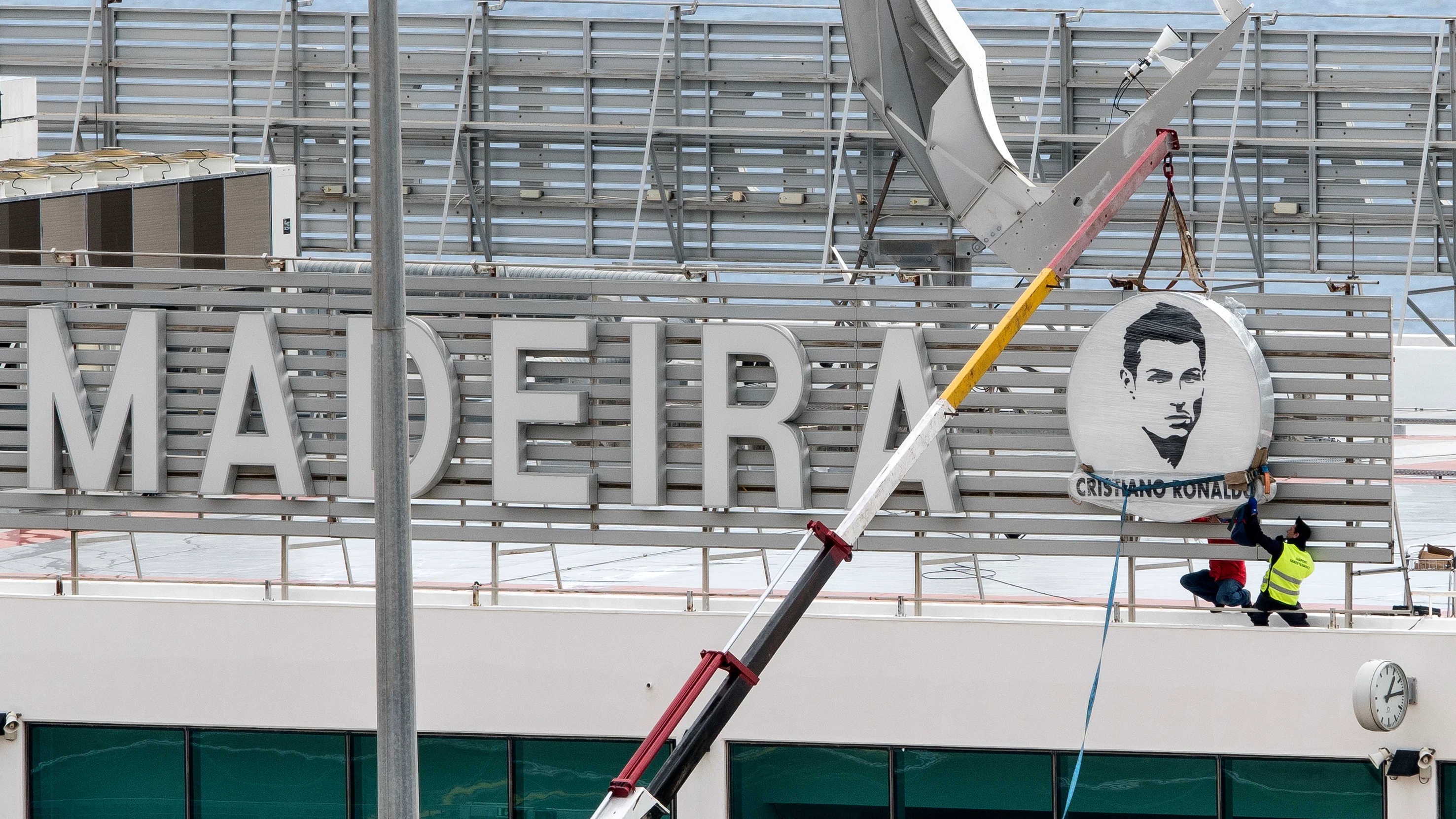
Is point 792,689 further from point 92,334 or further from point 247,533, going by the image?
Result: point 92,334

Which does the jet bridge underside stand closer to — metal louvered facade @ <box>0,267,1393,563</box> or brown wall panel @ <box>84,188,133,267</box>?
metal louvered facade @ <box>0,267,1393,563</box>

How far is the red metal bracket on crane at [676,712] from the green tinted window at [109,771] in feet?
22.2

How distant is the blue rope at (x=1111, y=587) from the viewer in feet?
39.1

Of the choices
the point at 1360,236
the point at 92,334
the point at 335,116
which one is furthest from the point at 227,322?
the point at 1360,236

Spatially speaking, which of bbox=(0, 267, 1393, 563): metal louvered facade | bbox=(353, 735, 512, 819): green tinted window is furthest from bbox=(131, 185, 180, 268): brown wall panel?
bbox=(353, 735, 512, 819): green tinted window

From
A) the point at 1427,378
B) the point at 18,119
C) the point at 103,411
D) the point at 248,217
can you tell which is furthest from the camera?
the point at 18,119

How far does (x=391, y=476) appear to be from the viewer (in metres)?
7.76

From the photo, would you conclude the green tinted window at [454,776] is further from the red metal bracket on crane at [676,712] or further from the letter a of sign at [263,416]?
the red metal bracket on crane at [676,712]

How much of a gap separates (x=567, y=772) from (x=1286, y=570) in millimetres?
5831

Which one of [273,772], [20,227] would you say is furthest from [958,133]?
[20,227]

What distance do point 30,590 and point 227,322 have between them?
9.61 feet

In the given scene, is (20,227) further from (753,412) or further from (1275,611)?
(1275,611)

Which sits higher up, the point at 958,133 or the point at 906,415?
the point at 958,133

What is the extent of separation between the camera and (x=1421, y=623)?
12.3 m
